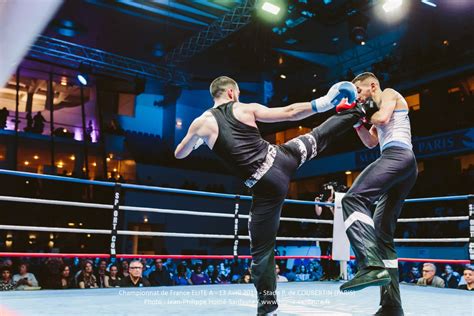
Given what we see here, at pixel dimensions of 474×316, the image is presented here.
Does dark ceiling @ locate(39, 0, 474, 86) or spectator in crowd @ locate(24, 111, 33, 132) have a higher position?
dark ceiling @ locate(39, 0, 474, 86)

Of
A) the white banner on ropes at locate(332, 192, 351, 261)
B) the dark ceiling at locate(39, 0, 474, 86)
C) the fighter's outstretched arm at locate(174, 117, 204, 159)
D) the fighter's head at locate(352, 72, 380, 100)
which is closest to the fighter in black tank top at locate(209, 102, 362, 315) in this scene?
the fighter's outstretched arm at locate(174, 117, 204, 159)

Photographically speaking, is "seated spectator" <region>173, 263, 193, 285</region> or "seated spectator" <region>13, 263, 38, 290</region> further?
"seated spectator" <region>173, 263, 193, 285</region>

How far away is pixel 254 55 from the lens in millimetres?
13945

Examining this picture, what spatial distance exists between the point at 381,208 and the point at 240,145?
3.05 feet

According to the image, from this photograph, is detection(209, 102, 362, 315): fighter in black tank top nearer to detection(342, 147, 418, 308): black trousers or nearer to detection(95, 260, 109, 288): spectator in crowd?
detection(342, 147, 418, 308): black trousers

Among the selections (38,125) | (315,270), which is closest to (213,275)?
(315,270)

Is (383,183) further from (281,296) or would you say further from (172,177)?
(172,177)

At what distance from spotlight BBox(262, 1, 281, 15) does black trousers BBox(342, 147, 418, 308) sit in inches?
288

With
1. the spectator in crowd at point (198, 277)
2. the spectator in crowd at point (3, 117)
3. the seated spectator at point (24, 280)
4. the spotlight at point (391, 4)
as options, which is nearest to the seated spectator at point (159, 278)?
the spectator in crowd at point (198, 277)

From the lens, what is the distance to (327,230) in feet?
19.4

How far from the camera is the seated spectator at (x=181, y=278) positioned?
7.50 metres

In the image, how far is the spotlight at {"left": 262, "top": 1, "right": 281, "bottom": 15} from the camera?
9.07m

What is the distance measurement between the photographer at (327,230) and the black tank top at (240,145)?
9.62 feet

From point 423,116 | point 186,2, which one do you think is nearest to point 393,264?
point 186,2
